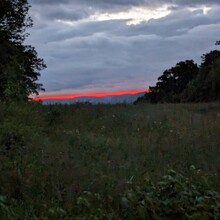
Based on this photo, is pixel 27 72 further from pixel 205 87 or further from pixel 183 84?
pixel 183 84

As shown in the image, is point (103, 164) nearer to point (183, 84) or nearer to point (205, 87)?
point (205, 87)

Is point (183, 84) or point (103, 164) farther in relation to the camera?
point (183, 84)

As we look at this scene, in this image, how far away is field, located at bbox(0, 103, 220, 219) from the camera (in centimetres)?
649

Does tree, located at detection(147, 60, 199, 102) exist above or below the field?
above

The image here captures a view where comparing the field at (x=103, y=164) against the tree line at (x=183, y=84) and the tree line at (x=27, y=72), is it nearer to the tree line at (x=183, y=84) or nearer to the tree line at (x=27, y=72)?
Result: the tree line at (x=27, y=72)

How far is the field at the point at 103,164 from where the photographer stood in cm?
649

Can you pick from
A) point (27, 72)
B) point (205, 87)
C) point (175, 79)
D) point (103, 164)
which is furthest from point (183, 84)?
point (103, 164)

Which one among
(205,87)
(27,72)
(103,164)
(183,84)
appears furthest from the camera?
(183,84)

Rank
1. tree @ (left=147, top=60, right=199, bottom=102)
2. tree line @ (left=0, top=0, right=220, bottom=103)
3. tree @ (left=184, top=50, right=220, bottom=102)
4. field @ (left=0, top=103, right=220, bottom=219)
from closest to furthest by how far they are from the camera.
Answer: field @ (left=0, top=103, right=220, bottom=219) < tree line @ (left=0, top=0, right=220, bottom=103) < tree @ (left=184, top=50, right=220, bottom=102) < tree @ (left=147, top=60, right=199, bottom=102)

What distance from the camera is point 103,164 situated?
1038 cm

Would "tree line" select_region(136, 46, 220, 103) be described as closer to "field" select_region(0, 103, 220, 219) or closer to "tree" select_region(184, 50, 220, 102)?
"tree" select_region(184, 50, 220, 102)

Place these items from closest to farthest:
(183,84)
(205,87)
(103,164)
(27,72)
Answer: (103,164)
(27,72)
(205,87)
(183,84)

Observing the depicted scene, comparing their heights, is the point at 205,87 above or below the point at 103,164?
above

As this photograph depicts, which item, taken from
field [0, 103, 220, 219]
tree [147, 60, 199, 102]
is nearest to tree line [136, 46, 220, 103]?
tree [147, 60, 199, 102]
